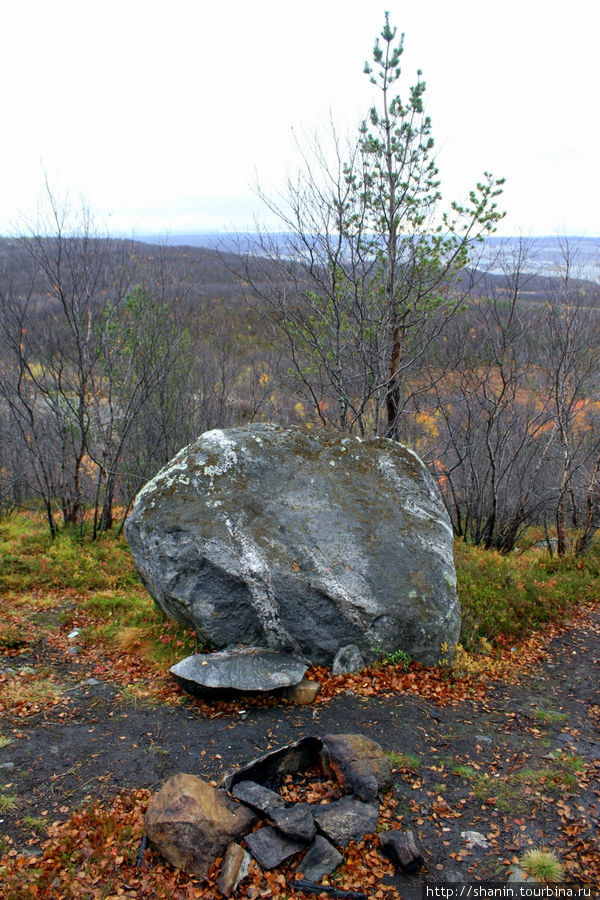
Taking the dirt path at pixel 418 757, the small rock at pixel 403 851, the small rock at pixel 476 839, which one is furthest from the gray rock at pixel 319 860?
the small rock at pixel 476 839

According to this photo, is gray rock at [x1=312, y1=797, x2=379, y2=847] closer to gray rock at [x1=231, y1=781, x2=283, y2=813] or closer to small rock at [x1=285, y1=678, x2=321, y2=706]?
gray rock at [x1=231, y1=781, x2=283, y2=813]

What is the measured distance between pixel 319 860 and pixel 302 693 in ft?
6.86

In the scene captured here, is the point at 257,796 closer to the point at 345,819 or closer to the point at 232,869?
the point at 232,869

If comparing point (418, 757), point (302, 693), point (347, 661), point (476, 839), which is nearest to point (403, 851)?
point (476, 839)

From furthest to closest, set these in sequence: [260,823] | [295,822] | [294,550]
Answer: [294,550]
[260,823]
[295,822]

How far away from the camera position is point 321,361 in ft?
31.9

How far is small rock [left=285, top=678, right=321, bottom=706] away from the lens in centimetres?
580

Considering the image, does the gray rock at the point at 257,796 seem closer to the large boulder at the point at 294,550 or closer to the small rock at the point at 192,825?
the small rock at the point at 192,825

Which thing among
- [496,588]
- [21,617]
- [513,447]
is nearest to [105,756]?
[21,617]

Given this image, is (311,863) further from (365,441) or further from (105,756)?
(365,441)

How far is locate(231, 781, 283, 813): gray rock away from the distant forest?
20.6 feet

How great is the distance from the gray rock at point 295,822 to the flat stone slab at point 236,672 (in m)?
1.71

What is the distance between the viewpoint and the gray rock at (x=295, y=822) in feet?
12.6

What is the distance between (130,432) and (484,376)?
374 inches
